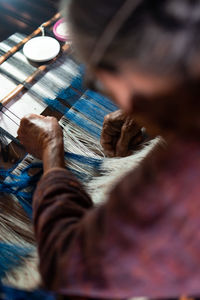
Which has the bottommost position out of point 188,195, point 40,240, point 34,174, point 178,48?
point 40,240

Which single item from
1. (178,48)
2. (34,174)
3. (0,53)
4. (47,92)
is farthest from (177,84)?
(0,53)

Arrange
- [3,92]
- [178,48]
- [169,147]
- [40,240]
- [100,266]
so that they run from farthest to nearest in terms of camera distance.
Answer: [3,92]
[40,240]
[100,266]
[169,147]
[178,48]

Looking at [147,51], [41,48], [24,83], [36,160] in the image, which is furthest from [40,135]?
[147,51]

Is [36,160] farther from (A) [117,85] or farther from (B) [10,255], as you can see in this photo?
(A) [117,85]

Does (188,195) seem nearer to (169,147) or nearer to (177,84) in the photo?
(169,147)

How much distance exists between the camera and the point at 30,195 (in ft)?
4.35

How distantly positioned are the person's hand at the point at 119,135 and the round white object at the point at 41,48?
23.0 inches

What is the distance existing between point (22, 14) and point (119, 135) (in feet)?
4.24

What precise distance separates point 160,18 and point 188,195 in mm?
311

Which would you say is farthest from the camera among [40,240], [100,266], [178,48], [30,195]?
[30,195]

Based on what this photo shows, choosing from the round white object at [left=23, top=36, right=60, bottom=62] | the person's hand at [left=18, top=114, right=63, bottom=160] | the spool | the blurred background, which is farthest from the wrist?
the blurred background

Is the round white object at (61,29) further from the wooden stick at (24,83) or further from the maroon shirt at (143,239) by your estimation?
the maroon shirt at (143,239)

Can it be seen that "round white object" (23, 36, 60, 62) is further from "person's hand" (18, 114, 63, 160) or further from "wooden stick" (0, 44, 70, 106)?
"person's hand" (18, 114, 63, 160)

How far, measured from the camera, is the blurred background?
6.81 ft
